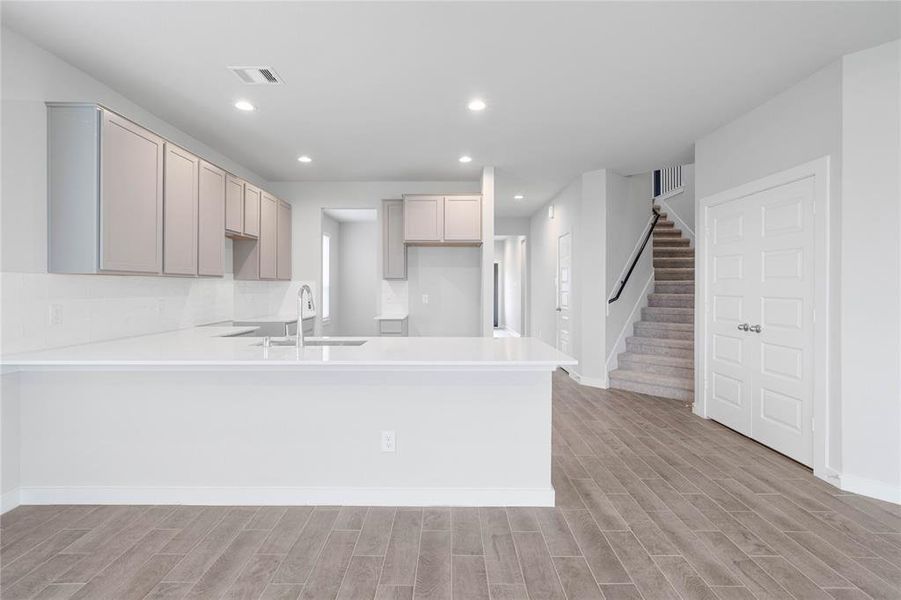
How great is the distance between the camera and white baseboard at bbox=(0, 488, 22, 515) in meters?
2.51

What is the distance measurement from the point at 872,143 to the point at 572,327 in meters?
3.86

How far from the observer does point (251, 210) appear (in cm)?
477

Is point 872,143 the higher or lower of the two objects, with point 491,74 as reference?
lower

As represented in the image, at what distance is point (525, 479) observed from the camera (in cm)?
265

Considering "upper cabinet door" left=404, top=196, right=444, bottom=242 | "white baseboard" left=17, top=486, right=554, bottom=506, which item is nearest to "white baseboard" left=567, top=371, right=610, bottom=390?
"upper cabinet door" left=404, top=196, right=444, bottom=242

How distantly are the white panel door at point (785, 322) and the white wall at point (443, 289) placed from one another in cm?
334

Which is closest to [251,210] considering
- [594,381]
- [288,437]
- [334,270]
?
[288,437]

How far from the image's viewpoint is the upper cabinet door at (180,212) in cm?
328

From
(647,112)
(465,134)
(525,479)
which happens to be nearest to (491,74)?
(465,134)

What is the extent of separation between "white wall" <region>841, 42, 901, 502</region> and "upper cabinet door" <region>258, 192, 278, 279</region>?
5082 mm

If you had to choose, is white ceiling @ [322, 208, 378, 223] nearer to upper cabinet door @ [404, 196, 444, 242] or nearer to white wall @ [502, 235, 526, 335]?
upper cabinet door @ [404, 196, 444, 242]

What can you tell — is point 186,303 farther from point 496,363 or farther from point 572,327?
point 572,327

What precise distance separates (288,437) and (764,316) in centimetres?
365

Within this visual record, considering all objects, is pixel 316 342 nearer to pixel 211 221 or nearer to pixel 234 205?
pixel 211 221
